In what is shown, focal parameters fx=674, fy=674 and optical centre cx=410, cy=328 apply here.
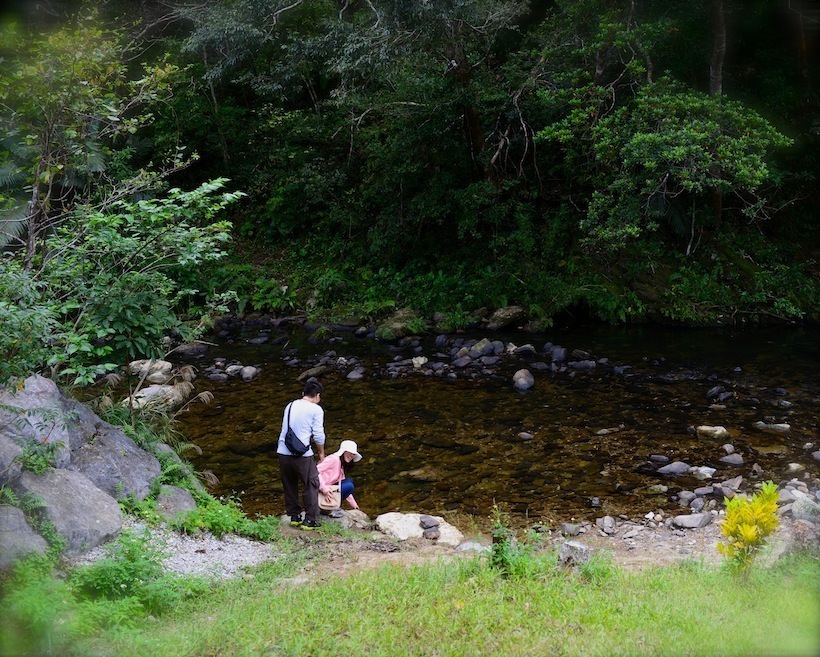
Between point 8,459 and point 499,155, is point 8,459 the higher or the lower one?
the lower one

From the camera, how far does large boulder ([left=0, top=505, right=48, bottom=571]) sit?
5168mm

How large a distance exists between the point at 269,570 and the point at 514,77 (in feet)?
44.8

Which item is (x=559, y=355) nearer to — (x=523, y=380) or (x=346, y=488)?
(x=523, y=380)

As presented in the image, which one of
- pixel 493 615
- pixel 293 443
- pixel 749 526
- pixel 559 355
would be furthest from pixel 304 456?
pixel 559 355

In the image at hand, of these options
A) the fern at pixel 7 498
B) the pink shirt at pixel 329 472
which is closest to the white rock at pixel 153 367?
the pink shirt at pixel 329 472

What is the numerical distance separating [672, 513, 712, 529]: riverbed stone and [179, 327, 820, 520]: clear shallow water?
540 millimetres

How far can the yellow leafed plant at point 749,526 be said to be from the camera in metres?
5.24

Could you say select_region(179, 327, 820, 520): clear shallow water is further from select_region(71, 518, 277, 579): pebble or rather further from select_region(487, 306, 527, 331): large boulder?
select_region(71, 518, 277, 579): pebble

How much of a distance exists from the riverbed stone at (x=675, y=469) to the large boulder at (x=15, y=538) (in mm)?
7586

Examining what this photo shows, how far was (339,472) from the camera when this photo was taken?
335 inches

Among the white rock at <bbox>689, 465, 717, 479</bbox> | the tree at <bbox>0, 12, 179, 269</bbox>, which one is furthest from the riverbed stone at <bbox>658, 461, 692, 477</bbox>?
the tree at <bbox>0, 12, 179, 269</bbox>

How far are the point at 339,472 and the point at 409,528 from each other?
1163 millimetres

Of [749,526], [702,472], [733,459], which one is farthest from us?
[733,459]

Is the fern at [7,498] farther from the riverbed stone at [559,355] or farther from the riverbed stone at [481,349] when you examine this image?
the riverbed stone at [559,355]
